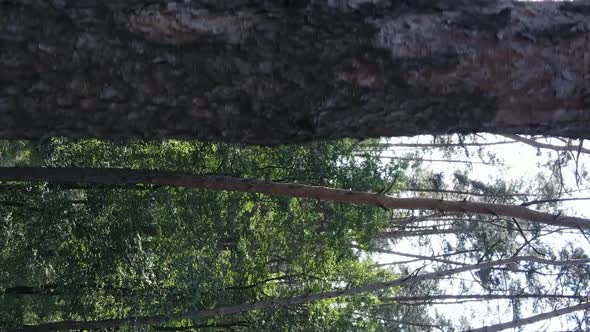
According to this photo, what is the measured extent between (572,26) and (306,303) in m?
9.85

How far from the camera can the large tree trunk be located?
2.12m

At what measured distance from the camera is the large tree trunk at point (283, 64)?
2115mm

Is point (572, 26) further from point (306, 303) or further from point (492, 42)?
point (306, 303)

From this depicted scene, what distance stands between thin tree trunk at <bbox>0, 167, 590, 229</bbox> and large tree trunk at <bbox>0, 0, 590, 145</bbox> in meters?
3.48

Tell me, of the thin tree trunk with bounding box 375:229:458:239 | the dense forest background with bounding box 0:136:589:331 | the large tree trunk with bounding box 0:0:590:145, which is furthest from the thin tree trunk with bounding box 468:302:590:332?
the large tree trunk with bounding box 0:0:590:145

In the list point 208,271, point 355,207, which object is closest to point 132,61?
point 208,271

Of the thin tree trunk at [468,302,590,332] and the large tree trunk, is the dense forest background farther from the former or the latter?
the large tree trunk

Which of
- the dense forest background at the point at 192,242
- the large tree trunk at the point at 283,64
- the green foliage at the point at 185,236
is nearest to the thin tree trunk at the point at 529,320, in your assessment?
the dense forest background at the point at 192,242

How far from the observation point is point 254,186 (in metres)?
7.34

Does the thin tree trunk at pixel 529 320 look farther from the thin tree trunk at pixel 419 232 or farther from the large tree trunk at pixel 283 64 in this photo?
the large tree trunk at pixel 283 64

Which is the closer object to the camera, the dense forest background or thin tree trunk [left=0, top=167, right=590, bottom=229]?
thin tree trunk [left=0, top=167, right=590, bottom=229]

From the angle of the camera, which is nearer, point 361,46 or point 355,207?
point 361,46

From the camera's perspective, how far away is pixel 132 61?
84.6 inches

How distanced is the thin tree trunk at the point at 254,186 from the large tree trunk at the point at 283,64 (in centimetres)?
348
